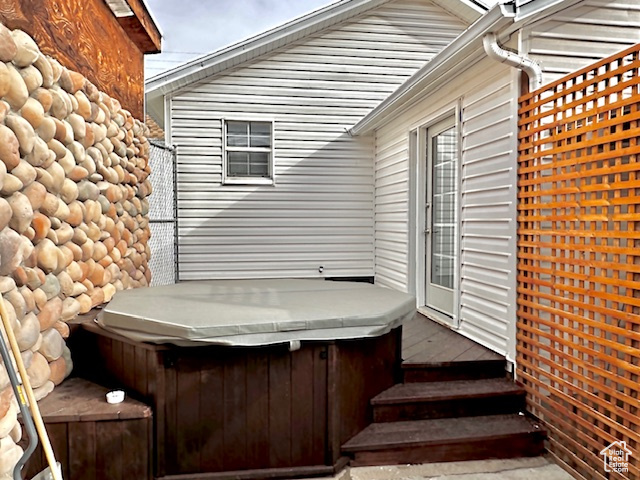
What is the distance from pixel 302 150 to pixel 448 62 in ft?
10.6

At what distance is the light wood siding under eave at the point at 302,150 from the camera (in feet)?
20.5

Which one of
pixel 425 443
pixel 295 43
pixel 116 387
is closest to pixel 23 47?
pixel 116 387

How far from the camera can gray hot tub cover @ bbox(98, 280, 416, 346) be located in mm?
2398

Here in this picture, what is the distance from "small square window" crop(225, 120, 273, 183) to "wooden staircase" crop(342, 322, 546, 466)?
4114 mm

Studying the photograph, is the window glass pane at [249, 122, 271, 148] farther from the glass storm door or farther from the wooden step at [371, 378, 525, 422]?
the wooden step at [371, 378, 525, 422]

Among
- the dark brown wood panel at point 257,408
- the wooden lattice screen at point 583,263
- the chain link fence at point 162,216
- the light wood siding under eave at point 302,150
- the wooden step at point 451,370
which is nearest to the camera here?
the wooden lattice screen at point 583,263

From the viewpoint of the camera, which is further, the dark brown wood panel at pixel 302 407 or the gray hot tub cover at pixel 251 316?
the dark brown wood panel at pixel 302 407

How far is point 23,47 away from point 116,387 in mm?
2035

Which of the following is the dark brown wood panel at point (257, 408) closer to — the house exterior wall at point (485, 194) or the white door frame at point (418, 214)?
the house exterior wall at point (485, 194)

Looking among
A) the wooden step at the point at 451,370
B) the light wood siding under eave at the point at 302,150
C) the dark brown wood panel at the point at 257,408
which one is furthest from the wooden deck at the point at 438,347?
the light wood siding under eave at the point at 302,150

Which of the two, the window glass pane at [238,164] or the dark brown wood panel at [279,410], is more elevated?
the window glass pane at [238,164]

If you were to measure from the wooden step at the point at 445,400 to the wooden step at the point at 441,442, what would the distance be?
3.0 inches

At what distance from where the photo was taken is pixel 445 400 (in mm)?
2918

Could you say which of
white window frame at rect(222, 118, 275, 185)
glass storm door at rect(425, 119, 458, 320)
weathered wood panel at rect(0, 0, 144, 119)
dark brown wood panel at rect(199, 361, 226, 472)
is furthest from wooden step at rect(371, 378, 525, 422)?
white window frame at rect(222, 118, 275, 185)
